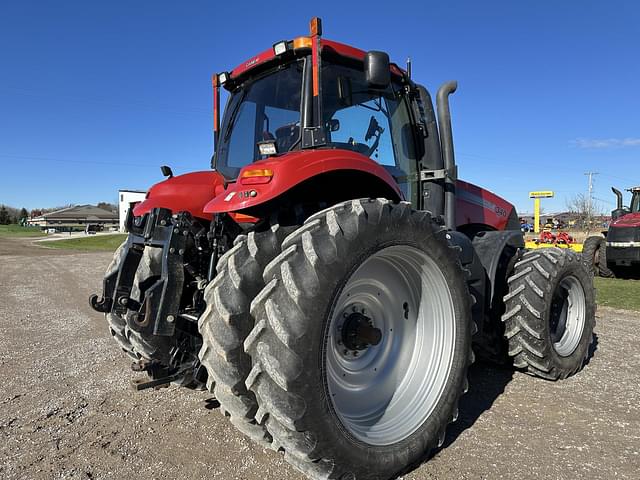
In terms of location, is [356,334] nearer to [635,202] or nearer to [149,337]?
[149,337]

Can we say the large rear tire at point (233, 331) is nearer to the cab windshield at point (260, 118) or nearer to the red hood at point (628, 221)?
the cab windshield at point (260, 118)

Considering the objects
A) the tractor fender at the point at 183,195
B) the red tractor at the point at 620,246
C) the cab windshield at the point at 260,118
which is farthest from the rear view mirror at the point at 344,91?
the red tractor at the point at 620,246

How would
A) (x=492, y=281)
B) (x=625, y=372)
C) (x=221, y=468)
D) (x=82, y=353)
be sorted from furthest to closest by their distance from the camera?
(x=82, y=353)
(x=625, y=372)
(x=492, y=281)
(x=221, y=468)

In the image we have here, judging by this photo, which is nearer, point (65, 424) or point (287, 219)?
point (287, 219)

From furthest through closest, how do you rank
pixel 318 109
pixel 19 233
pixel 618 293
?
pixel 19 233 → pixel 618 293 → pixel 318 109

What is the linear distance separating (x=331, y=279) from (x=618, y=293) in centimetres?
935

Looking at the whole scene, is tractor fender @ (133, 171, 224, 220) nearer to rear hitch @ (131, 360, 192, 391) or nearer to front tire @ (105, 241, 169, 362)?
front tire @ (105, 241, 169, 362)

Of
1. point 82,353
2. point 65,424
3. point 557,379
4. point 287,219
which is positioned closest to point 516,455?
point 557,379

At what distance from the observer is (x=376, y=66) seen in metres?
2.79

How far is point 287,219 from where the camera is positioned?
2.57m

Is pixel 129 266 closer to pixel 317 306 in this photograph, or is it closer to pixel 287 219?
pixel 287 219

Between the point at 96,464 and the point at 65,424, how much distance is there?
0.70m

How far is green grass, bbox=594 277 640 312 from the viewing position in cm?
781

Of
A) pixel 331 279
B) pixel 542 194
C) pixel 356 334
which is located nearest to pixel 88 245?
pixel 542 194
